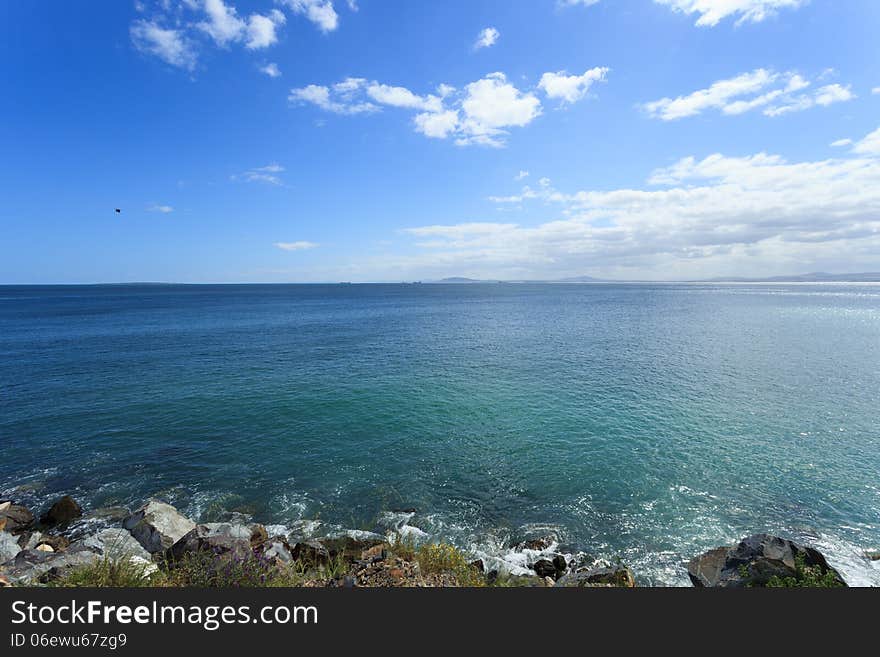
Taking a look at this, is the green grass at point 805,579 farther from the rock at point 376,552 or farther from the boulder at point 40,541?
the boulder at point 40,541

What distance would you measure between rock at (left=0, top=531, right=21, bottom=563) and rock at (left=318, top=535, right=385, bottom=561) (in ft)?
42.7

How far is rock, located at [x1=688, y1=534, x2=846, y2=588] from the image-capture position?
13219 millimetres

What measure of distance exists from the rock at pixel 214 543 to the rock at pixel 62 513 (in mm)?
8734

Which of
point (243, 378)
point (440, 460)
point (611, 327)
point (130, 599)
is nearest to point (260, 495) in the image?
point (440, 460)

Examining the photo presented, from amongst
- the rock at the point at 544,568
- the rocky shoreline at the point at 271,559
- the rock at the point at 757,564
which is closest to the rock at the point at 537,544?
the rocky shoreline at the point at 271,559

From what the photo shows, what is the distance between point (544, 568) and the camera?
17531 mm

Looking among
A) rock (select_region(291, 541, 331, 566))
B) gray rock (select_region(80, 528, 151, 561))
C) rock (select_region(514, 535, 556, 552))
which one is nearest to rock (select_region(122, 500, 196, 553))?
gray rock (select_region(80, 528, 151, 561))

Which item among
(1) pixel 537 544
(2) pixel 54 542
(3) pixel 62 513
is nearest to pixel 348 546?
(1) pixel 537 544

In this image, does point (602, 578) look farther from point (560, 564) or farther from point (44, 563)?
point (44, 563)

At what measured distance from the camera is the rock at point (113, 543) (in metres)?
16.6

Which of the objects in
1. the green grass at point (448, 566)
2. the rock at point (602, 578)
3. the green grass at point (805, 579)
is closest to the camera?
the green grass at point (805, 579)

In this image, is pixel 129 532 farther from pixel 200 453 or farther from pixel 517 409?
pixel 517 409

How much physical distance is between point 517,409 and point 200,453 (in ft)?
88.0

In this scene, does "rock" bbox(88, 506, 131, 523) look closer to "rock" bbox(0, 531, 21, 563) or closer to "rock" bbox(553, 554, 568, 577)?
"rock" bbox(0, 531, 21, 563)
